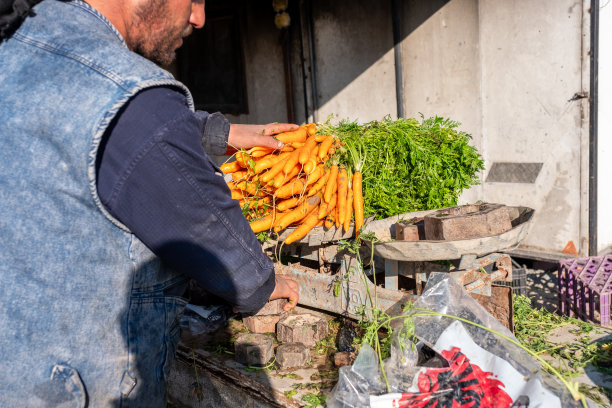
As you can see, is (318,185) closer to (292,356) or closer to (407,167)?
(407,167)

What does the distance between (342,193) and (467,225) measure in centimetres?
79

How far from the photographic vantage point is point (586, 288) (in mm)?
4156

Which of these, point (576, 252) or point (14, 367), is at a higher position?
point (14, 367)

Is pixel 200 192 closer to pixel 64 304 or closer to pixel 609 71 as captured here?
pixel 64 304

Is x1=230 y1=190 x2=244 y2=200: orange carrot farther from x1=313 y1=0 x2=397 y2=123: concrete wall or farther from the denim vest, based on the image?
x1=313 y1=0 x2=397 y2=123: concrete wall

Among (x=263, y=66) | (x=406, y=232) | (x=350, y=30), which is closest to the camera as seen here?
(x=406, y=232)

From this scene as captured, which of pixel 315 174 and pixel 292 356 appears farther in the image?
pixel 315 174

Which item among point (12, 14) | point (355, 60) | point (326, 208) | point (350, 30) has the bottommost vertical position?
point (326, 208)

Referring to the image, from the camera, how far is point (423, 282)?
3188mm

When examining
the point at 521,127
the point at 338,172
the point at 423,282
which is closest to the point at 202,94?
the point at 521,127

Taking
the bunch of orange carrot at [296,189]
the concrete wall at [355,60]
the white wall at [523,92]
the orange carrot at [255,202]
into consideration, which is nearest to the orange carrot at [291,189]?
the bunch of orange carrot at [296,189]

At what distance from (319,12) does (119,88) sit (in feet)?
21.5

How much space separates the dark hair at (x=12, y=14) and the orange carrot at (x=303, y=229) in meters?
2.06

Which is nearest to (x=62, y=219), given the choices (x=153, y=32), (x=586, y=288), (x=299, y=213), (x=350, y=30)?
(x=153, y=32)
